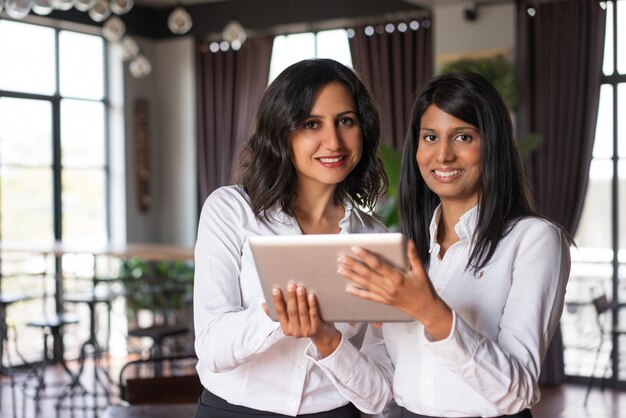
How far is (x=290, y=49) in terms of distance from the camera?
26.5 ft

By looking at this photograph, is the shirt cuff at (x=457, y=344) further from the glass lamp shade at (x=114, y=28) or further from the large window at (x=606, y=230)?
the large window at (x=606, y=230)

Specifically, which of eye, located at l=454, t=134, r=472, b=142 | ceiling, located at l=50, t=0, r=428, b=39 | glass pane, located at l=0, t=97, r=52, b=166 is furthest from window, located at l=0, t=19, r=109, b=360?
eye, located at l=454, t=134, r=472, b=142

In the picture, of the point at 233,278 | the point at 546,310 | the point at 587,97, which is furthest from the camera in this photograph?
the point at 587,97

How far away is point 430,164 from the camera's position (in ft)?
6.24

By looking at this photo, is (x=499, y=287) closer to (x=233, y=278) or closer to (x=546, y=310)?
(x=546, y=310)

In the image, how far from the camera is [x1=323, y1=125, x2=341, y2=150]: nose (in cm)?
193

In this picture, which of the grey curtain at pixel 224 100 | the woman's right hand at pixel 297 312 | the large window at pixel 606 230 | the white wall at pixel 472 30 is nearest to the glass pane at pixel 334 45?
Answer: the grey curtain at pixel 224 100

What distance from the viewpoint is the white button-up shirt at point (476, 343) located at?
156 cm

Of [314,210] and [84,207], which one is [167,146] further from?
[314,210]

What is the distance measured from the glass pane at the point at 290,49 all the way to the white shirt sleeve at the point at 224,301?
6148 mm

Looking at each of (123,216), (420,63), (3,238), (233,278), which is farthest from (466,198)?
(123,216)

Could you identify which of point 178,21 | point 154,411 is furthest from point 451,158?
point 178,21

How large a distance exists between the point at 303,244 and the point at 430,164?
1.73ft

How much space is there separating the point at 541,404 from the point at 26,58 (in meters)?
5.21
